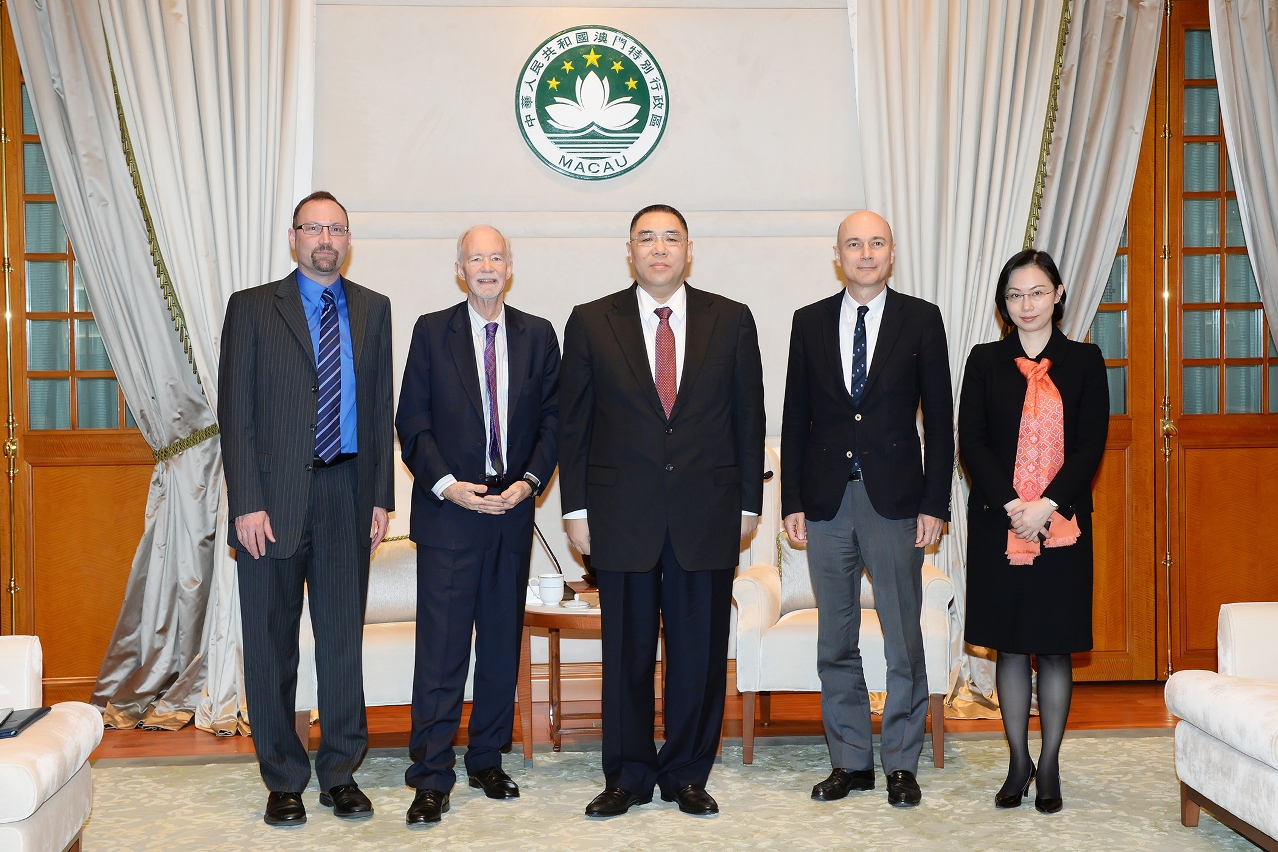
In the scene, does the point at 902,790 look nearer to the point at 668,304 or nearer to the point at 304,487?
the point at 668,304

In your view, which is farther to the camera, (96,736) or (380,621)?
(380,621)

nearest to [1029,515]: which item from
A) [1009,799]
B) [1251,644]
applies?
[1251,644]

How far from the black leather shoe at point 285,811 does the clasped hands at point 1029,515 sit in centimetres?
226

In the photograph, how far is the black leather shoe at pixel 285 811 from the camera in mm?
3127

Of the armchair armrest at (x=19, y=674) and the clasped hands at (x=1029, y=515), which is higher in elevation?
the clasped hands at (x=1029, y=515)

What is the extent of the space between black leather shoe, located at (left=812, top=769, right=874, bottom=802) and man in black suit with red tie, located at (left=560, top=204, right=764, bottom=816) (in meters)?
0.37

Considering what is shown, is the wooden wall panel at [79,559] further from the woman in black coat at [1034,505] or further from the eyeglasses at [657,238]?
the woman in black coat at [1034,505]

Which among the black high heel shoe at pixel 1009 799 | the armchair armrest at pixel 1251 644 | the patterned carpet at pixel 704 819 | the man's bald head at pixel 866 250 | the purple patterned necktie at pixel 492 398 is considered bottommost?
the patterned carpet at pixel 704 819

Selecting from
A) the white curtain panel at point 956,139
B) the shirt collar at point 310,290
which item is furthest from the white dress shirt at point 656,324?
the white curtain panel at point 956,139

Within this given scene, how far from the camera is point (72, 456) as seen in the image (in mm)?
4664

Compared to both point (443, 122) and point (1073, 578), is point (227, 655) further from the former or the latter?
point (1073, 578)

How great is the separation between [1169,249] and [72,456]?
16.4 feet

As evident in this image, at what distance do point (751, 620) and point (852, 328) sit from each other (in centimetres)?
110

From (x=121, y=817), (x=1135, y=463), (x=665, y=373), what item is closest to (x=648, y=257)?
(x=665, y=373)
